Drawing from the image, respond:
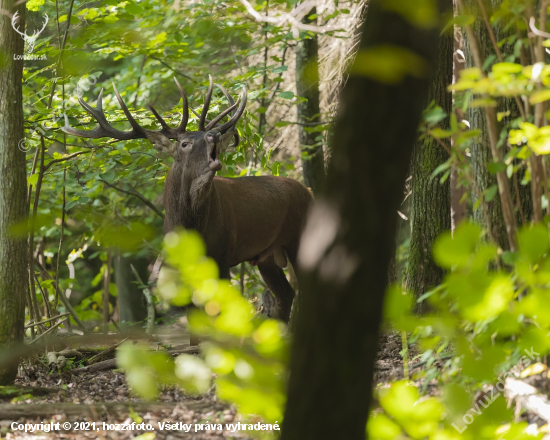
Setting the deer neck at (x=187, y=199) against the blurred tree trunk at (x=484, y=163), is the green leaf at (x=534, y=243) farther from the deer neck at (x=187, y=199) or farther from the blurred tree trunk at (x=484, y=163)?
the deer neck at (x=187, y=199)

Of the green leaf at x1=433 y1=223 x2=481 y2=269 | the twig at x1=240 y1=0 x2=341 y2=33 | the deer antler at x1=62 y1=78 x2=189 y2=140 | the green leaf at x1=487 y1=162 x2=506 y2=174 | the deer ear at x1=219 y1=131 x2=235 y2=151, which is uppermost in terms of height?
the twig at x1=240 y1=0 x2=341 y2=33

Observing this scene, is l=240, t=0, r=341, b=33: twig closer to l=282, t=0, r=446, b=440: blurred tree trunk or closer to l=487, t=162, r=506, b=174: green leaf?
l=282, t=0, r=446, b=440: blurred tree trunk

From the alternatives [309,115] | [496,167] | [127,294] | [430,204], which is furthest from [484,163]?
[127,294]

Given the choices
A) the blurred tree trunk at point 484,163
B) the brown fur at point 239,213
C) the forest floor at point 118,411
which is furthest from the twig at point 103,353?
the blurred tree trunk at point 484,163

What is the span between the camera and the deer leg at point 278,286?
7.91m

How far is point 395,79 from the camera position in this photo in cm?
145

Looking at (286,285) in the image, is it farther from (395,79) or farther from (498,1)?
(395,79)

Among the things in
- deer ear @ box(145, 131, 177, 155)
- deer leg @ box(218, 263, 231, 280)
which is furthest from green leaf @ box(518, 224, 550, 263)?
deer ear @ box(145, 131, 177, 155)

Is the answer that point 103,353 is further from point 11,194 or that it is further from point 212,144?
point 212,144

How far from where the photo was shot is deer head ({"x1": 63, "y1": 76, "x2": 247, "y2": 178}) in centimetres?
630

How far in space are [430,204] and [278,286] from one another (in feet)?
9.85

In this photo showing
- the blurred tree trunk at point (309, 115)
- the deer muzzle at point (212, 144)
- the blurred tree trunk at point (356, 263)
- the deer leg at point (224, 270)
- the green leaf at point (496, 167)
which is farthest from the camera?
the blurred tree trunk at point (309, 115)

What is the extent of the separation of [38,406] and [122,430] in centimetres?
63

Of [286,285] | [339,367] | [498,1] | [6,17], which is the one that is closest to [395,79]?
[339,367]
